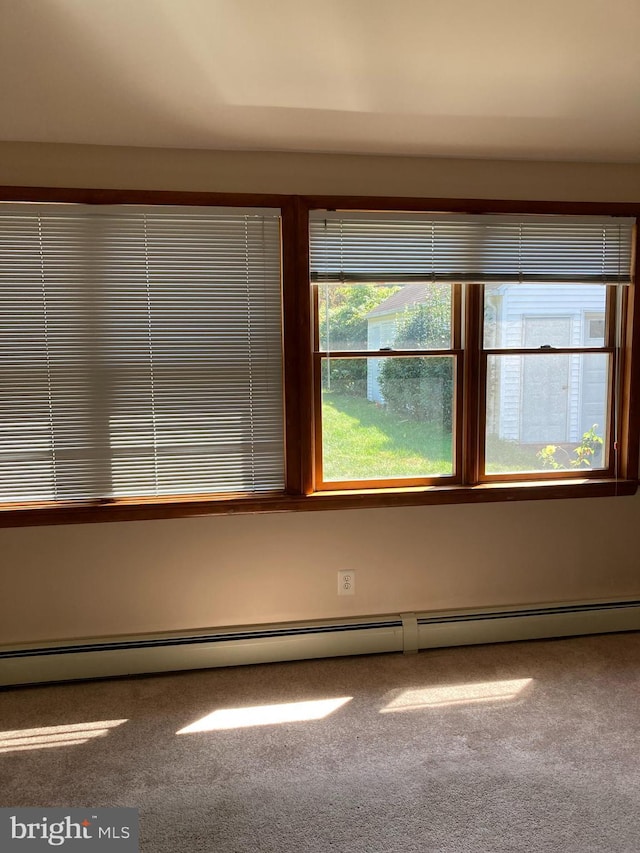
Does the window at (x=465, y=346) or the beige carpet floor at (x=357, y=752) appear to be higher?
the window at (x=465, y=346)

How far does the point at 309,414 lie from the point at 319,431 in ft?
0.35

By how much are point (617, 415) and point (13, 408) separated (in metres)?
2.96

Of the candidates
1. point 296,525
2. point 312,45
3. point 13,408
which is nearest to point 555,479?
point 296,525

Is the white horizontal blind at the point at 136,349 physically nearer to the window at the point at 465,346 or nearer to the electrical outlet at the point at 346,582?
the window at the point at 465,346

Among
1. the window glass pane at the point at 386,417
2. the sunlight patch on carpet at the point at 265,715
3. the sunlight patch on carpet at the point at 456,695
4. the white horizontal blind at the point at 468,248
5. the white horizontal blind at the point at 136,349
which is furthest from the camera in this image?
the window glass pane at the point at 386,417

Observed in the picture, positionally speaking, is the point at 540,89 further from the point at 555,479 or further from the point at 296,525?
the point at 296,525

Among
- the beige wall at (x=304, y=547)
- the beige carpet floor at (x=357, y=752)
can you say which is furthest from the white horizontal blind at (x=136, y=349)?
the beige carpet floor at (x=357, y=752)

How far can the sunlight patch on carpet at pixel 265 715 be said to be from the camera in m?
2.44

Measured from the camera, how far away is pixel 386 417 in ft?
9.92

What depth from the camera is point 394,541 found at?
3.04 m

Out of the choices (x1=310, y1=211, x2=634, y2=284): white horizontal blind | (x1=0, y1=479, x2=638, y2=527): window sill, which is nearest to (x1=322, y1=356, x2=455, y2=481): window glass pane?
(x1=0, y1=479, x2=638, y2=527): window sill

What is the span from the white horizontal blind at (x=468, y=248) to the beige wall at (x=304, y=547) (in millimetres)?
140

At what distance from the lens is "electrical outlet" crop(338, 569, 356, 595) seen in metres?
3.00

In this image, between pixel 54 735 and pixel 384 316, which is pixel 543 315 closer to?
pixel 384 316
